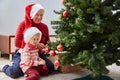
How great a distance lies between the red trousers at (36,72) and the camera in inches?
57.3

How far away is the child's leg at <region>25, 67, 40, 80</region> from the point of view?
145 cm

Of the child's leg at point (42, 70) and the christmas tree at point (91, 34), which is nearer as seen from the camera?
the christmas tree at point (91, 34)

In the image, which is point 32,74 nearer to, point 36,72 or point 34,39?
point 36,72

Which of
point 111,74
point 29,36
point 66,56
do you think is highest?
point 29,36

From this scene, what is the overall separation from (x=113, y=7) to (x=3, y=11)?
4.46 feet

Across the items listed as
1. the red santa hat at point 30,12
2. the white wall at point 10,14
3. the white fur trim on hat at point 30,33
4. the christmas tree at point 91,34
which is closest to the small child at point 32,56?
the white fur trim on hat at point 30,33

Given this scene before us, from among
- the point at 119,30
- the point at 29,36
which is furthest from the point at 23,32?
the point at 119,30

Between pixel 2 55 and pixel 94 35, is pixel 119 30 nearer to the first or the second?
pixel 94 35

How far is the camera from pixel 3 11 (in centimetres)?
233

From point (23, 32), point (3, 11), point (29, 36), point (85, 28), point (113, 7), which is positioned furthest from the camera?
point (3, 11)

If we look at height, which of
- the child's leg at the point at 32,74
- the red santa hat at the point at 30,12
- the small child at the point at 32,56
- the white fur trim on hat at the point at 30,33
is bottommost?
the child's leg at the point at 32,74

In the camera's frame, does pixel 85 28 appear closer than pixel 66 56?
Yes

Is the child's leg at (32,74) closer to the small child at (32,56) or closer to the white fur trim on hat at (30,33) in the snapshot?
the small child at (32,56)

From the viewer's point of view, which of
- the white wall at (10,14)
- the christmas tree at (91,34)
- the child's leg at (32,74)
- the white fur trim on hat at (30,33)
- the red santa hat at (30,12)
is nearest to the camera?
the christmas tree at (91,34)
